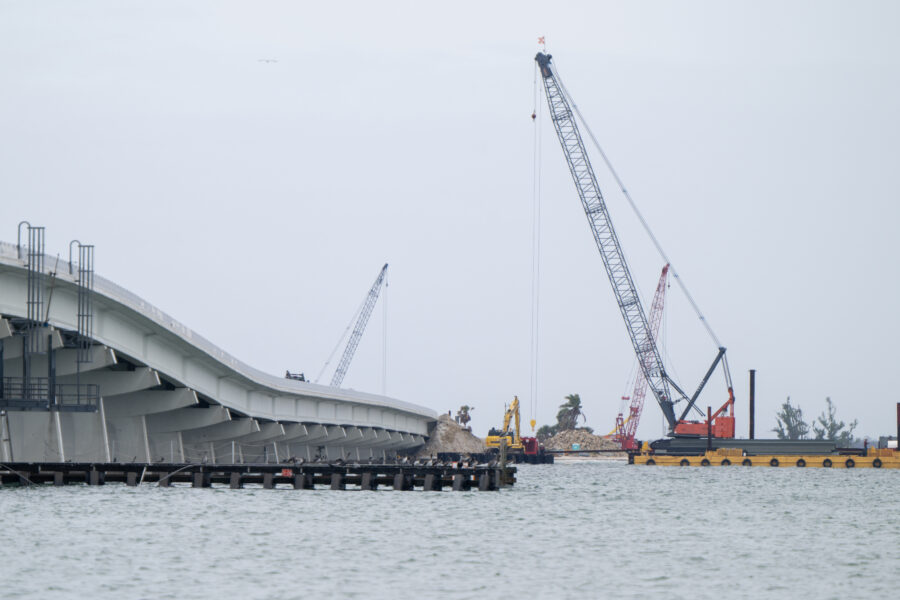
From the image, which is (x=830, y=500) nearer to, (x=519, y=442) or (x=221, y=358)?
(x=221, y=358)

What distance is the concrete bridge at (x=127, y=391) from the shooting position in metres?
60.2

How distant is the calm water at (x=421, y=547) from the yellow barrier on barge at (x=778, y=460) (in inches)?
3481

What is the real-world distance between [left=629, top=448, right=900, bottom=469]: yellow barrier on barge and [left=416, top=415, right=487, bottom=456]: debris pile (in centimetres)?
2520

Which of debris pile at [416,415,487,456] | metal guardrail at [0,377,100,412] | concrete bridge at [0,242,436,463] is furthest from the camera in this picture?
debris pile at [416,415,487,456]

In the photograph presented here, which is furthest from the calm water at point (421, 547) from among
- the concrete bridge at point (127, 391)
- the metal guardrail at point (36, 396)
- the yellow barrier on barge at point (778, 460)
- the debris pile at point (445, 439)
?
the yellow barrier on barge at point (778, 460)

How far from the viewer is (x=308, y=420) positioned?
322 feet

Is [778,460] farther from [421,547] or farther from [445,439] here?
[421,547]

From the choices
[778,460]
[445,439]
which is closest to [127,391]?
[445,439]

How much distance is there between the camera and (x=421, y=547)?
40969 mm

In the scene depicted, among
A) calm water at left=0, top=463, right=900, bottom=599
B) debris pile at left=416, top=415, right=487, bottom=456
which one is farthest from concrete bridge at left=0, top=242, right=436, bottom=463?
debris pile at left=416, top=415, right=487, bottom=456

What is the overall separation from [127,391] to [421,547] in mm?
32984

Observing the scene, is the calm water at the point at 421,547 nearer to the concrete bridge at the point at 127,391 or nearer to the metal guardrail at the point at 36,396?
the metal guardrail at the point at 36,396

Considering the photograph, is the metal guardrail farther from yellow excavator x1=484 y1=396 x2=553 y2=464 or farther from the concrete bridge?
yellow excavator x1=484 y1=396 x2=553 y2=464

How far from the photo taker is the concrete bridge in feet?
197
